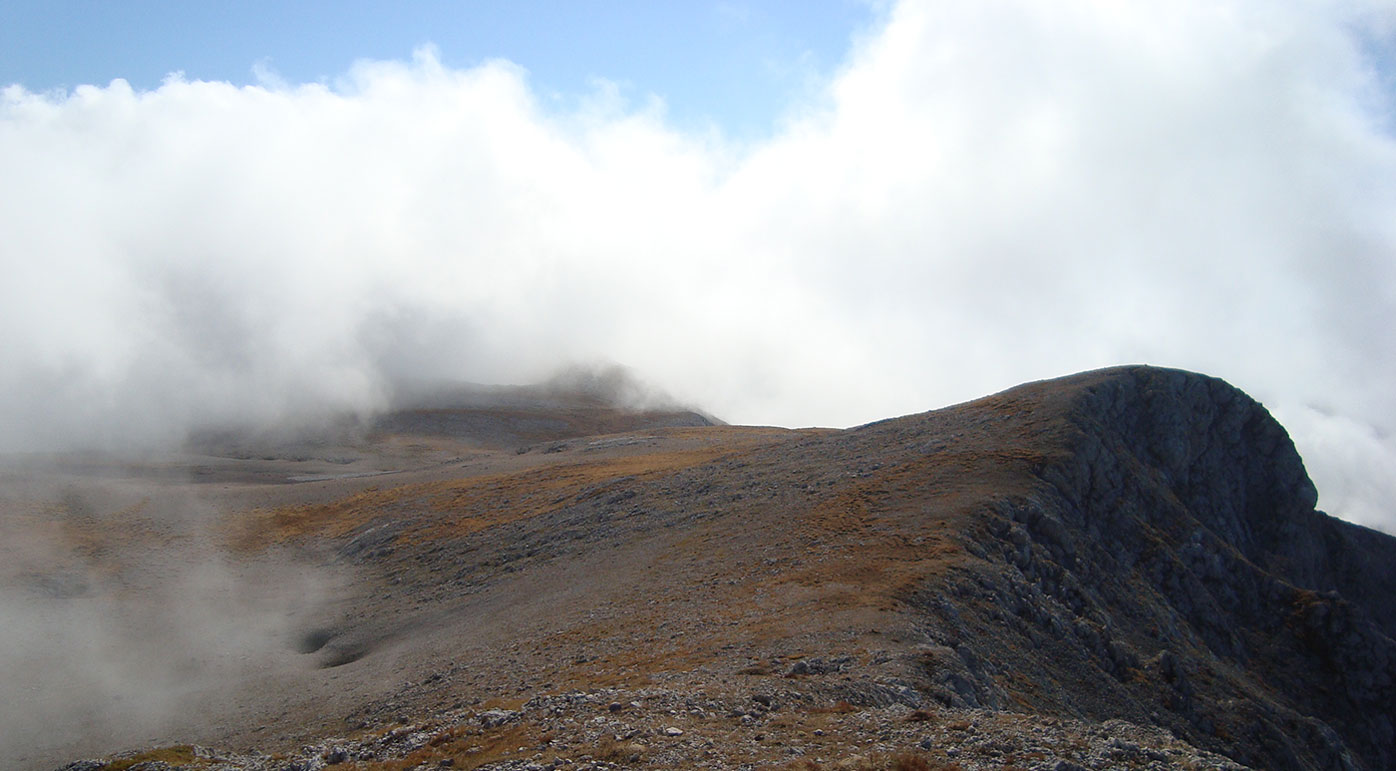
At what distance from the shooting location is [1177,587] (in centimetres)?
4366

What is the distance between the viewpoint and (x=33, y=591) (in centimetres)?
5184

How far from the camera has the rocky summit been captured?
22812 millimetres

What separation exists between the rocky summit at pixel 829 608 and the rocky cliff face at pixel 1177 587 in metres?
0.18

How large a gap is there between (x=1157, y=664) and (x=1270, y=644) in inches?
560

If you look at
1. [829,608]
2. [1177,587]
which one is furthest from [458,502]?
[1177,587]

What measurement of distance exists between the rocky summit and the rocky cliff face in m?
0.18

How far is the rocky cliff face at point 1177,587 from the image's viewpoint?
108 feet

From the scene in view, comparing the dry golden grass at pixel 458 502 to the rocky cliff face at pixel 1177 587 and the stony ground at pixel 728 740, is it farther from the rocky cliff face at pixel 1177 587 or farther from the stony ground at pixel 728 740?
the stony ground at pixel 728 740

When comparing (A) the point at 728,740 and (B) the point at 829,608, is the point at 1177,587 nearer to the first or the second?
(B) the point at 829,608

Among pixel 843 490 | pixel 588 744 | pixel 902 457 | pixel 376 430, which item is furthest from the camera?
pixel 376 430

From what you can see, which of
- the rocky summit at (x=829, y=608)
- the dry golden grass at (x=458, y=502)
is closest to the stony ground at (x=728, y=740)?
the rocky summit at (x=829, y=608)

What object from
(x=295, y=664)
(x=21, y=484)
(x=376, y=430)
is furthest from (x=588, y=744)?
(x=376, y=430)

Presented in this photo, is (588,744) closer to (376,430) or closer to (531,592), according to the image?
(531,592)

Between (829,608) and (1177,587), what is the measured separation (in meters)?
23.4
